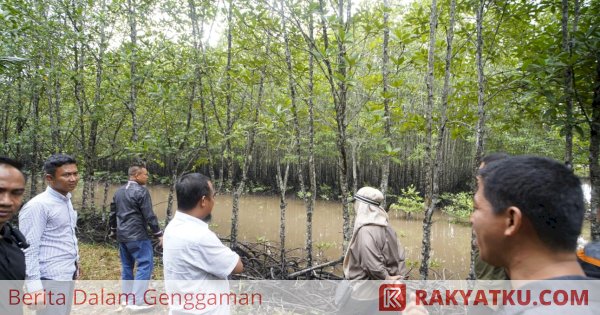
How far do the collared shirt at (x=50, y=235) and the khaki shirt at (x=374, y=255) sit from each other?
7.26 feet

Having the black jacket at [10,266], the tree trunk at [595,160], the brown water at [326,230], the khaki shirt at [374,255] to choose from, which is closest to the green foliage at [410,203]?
the brown water at [326,230]

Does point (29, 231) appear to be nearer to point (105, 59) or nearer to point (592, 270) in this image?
point (592, 270)

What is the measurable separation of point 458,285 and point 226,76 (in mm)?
5257

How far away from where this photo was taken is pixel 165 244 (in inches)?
77.2

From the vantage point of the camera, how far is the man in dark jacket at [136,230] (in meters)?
3.80

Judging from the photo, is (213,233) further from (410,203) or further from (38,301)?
(410,203)

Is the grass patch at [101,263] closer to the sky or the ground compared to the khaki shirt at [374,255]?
closer to the ground

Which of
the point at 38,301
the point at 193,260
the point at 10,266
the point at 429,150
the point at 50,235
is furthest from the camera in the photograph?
the point at 429,150

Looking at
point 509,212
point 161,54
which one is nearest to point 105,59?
point 161,54

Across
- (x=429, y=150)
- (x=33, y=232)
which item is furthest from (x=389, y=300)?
(x=33, y=232)

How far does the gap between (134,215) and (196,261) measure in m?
2.40

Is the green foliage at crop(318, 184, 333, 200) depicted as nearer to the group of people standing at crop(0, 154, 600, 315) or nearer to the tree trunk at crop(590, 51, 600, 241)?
the group of people standing at crop(0, 154, 600, 315)

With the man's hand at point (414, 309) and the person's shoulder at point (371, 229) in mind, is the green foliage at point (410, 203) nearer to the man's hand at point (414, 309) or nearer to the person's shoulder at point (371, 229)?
the person's shoulder at point (371, 229)

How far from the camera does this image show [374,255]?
8.51 feet
